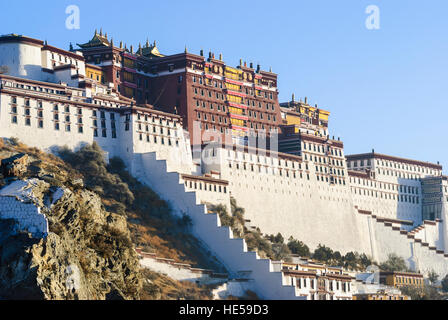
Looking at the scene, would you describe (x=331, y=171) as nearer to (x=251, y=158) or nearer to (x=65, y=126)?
(x=251, y=158)

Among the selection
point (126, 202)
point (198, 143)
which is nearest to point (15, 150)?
point (126, 202)

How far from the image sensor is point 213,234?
12306 cm

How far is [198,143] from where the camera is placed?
144 metres

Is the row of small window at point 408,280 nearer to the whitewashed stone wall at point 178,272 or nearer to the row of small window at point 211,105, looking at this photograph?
the row of small window at point 211,105

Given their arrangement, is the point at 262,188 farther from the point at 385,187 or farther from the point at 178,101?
the point at 385,187

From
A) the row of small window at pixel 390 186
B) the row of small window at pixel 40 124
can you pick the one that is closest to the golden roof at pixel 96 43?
the row of small window at pixel 40 124

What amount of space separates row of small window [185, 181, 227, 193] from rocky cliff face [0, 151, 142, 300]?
137ft

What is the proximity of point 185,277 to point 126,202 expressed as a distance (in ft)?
45.6

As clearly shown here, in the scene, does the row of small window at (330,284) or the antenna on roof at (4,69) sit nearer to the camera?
the row of small window at (330,284)

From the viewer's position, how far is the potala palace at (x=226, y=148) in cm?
12438

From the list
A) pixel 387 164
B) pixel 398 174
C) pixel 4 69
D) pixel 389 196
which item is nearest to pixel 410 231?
pixel 389 196

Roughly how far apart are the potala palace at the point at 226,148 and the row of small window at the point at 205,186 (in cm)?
17

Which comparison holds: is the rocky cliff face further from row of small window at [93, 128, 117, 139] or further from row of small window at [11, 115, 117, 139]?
row of small window at [93, 128, 117, 139]
